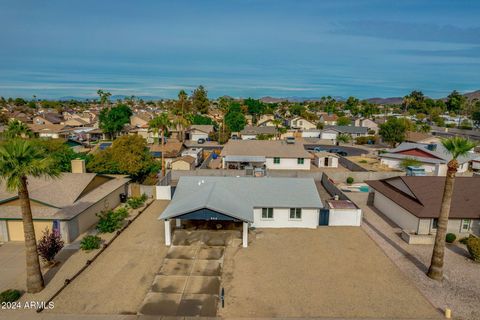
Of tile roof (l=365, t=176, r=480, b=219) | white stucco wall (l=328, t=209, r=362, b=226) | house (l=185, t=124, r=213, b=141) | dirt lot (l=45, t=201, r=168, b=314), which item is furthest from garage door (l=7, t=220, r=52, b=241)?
house (l=185, t=124, r=213, b=141)

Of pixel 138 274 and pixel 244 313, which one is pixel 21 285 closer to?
pixel 138 274

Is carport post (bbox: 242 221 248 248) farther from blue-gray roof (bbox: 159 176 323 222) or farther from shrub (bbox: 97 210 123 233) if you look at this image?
shrub (bbox: 97 210 123 233)

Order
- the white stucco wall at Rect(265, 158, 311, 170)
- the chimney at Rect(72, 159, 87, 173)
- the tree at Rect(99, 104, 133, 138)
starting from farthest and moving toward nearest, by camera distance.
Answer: the tree at Rect(99, 104, 133, 138) < the white stucco wall at Rect(265, 158, 311, 170) < the chimney at Rect(72, 159, 87, 173)

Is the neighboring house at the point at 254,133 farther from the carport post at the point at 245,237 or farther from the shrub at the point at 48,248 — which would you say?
the shrub at the point at 48,248

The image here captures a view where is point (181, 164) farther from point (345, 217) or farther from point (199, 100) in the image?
point (199, 100)

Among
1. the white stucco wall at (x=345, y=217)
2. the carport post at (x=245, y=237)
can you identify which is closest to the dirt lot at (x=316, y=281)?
the carport post at (x=245, y=237)

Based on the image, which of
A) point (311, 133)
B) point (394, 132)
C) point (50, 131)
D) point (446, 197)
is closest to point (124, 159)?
point (446, 197)
